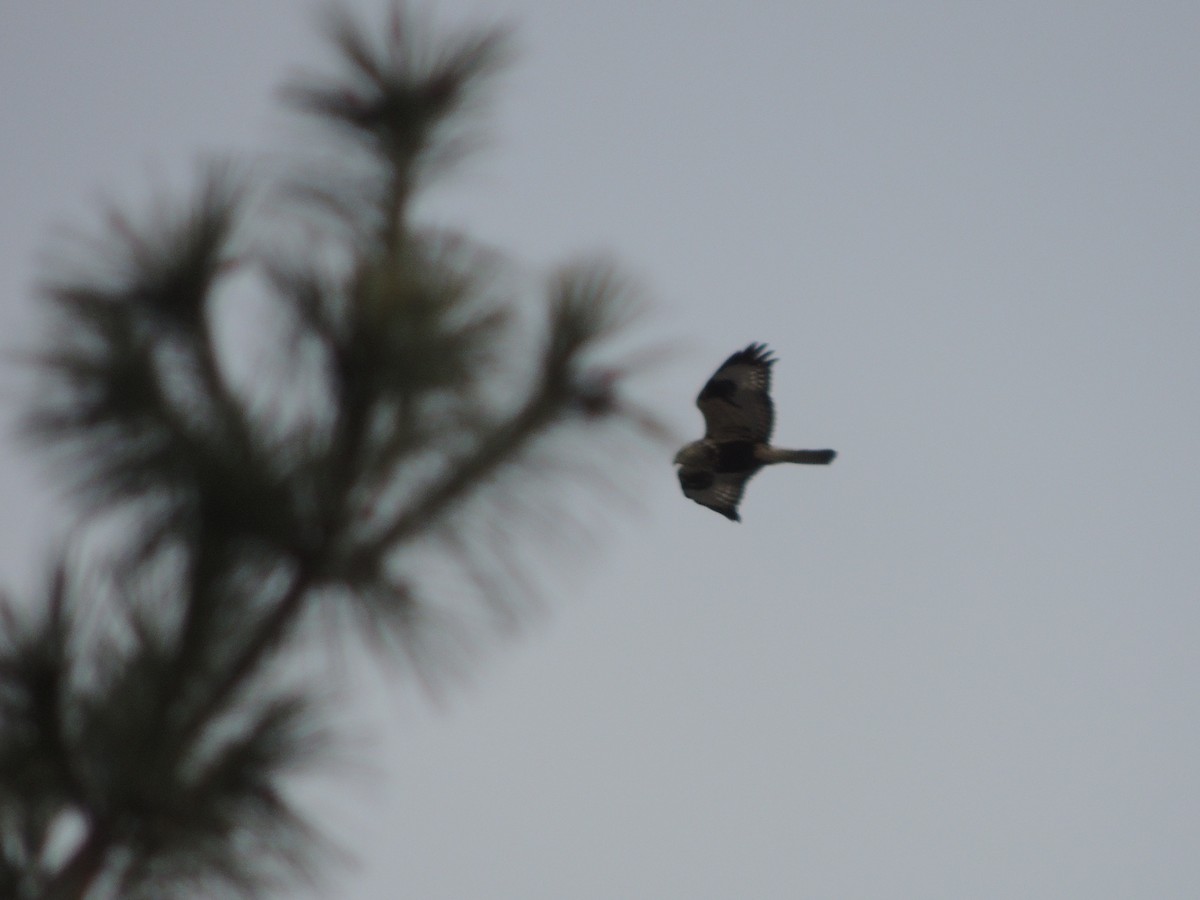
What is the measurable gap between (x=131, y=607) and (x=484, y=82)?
1177 millimetres

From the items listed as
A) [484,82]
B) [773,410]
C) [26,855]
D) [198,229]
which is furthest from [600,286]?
[773,410]

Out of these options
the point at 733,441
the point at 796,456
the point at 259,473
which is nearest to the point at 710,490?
the point at 733,441

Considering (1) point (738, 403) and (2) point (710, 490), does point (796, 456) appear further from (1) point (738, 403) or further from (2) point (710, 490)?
(2) point (710, 490)

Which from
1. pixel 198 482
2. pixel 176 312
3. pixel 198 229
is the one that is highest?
pixel 198 229

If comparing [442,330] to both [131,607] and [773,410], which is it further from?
[773,410]

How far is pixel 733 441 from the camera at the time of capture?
331 cm

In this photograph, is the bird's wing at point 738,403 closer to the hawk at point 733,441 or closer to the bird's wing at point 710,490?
the hawk at point 733,441

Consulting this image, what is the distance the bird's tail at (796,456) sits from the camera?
10.8 ft

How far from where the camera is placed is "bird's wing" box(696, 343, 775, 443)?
3.36 metres

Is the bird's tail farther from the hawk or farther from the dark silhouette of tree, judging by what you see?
the dark silhouette of tree

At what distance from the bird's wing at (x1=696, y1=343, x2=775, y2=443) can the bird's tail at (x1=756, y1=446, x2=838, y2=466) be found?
0.05 m

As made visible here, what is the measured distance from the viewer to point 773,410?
345cm

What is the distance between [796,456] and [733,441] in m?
0.24

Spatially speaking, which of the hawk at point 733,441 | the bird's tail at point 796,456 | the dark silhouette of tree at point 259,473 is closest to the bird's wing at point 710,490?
the hawk at point 733,441
